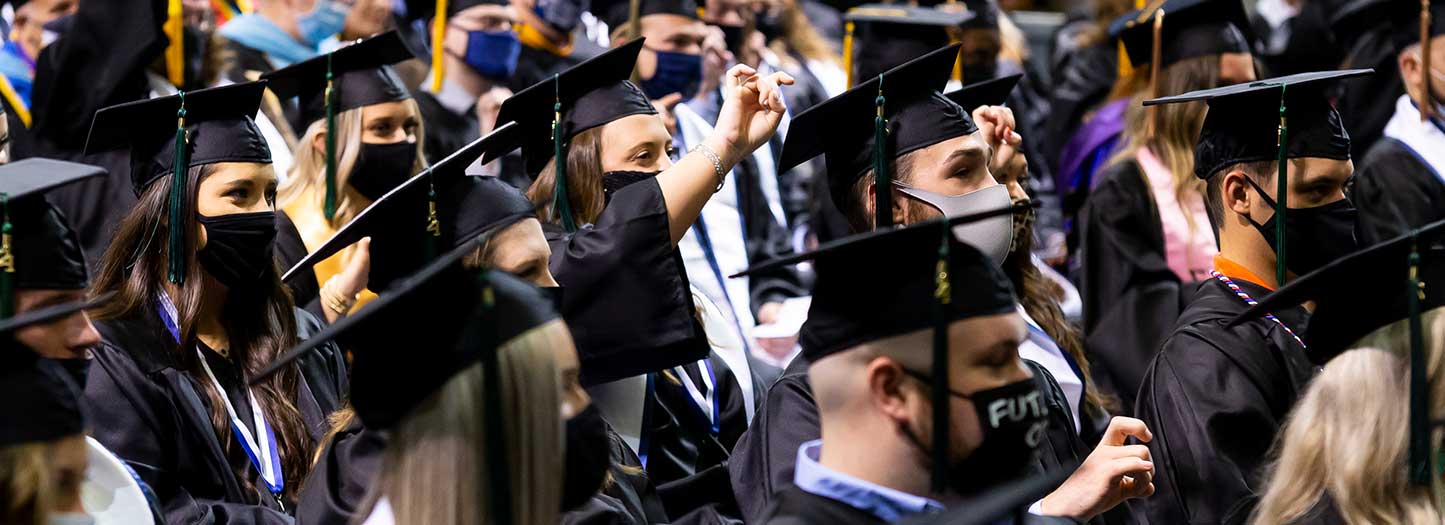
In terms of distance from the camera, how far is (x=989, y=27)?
898 centimetres

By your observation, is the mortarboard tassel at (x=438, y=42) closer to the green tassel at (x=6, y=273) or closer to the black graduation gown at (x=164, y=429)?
the black graduation gown at (x=164, y=429)

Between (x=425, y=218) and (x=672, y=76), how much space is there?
4163 mm

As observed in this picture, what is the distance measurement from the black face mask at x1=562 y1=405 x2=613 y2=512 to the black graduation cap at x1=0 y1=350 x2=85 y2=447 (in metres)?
0.73

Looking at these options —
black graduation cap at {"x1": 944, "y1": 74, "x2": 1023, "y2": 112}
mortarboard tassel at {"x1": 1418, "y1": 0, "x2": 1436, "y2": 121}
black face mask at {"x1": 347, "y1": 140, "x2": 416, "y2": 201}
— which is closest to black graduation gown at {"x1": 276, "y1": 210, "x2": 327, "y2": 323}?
black face mask at {"x1": 347, "y1": 140, "x2": 416, "y2": 201}

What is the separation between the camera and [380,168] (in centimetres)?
607

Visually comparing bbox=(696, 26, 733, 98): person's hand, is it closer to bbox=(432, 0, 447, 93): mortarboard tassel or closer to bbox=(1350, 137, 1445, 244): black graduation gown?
bbox=(432, 0, 447, 93): mortarboard tassel

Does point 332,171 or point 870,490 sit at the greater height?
point 870,490

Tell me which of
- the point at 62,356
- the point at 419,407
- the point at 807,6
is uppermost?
the point at 419,407

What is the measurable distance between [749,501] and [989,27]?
221 inches

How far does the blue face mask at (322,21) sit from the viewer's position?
26.4 ft

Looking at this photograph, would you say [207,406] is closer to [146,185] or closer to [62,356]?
[146,185]

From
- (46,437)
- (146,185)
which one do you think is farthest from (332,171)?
(46,437)

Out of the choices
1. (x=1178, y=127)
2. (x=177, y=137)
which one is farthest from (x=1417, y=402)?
(x=1178, y=127)

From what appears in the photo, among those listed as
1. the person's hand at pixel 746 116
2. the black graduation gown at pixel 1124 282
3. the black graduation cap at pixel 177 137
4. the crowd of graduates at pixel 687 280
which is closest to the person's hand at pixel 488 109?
the crowd of graduates at pixel 687 280
